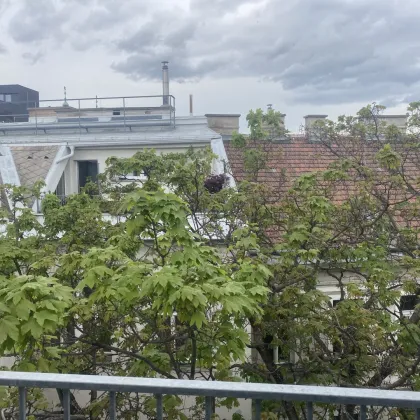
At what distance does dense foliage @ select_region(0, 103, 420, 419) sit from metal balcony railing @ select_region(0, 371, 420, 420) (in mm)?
2425

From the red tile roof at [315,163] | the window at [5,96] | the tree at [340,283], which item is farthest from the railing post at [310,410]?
the window at [5,96]

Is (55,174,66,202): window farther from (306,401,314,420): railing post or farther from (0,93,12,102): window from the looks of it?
(0,93,12,102): window

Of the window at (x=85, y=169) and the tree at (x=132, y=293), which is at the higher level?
the window at (x=85, y=169)

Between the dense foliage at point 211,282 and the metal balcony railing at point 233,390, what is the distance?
7.96ft

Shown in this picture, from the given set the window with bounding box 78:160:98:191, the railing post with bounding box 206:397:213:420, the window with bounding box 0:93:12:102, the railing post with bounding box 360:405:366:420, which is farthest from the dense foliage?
the window with bounding box 0:93:12:102

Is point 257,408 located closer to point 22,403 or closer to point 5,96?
point 22,403

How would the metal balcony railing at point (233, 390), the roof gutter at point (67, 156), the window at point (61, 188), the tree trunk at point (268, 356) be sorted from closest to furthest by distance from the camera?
the metal balcony railing at point (233, 390)
the tree trunk at point (268, 356)
the roof gutter at point (67, 156)
the window at point (61, 188)

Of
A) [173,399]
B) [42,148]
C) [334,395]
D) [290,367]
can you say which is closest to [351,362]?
[290,367]

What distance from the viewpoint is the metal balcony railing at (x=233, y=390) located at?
6.67 feet

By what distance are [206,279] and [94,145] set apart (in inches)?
361

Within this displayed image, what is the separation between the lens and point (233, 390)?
207 centimetres

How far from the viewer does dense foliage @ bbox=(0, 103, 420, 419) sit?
16.7 ft

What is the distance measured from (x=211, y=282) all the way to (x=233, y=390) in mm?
3144

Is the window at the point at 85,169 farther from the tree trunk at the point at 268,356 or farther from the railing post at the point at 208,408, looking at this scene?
the railing post at the point at 208,408
